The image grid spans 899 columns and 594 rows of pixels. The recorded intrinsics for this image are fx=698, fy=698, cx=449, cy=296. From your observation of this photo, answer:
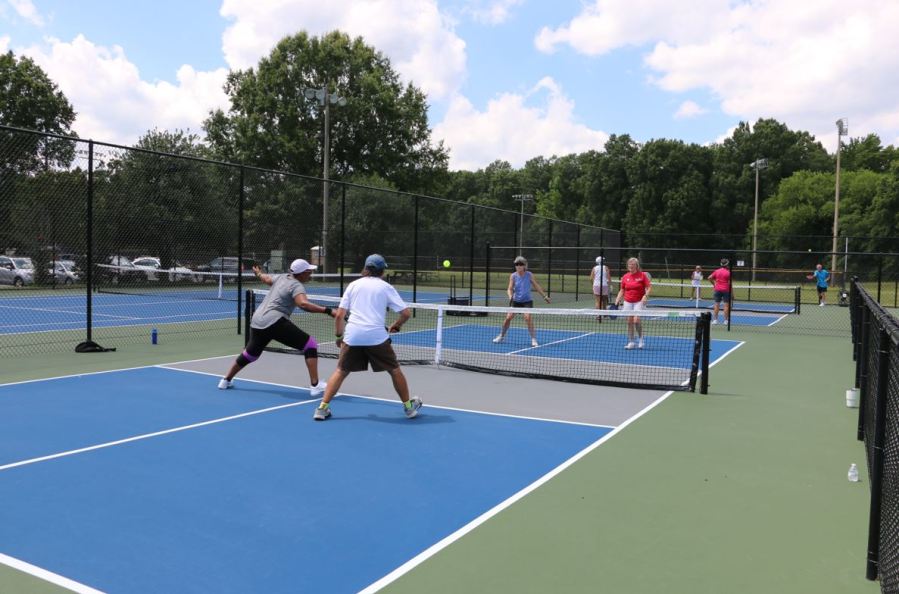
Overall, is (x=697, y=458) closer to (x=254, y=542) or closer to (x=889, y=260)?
(x=254, y=542)

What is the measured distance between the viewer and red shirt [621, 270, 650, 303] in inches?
519

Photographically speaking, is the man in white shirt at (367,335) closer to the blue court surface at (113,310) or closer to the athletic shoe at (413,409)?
the athletic shoe at (413,409)

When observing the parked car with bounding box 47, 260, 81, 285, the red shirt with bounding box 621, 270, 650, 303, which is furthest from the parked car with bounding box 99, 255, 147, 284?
the red shirt with bounding box 621, 270, 650, 303

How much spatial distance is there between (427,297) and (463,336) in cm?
1315

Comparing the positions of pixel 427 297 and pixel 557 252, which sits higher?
pixel 557 252

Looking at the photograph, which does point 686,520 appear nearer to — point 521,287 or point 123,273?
point 521,287

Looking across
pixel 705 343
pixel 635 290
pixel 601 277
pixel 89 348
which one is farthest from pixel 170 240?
pixel 705 343

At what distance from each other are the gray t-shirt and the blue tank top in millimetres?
6163

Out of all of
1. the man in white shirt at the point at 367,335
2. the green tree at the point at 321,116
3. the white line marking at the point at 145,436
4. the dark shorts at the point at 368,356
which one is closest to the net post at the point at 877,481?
the man in white shirt at the point at 367,335

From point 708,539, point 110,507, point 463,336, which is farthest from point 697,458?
point 463,336

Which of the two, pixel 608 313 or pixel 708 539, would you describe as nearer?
pixel 708 539

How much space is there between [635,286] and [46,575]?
11196 millimetres

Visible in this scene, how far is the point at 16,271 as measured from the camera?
784 inches

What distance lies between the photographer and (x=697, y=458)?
6.05 metres
